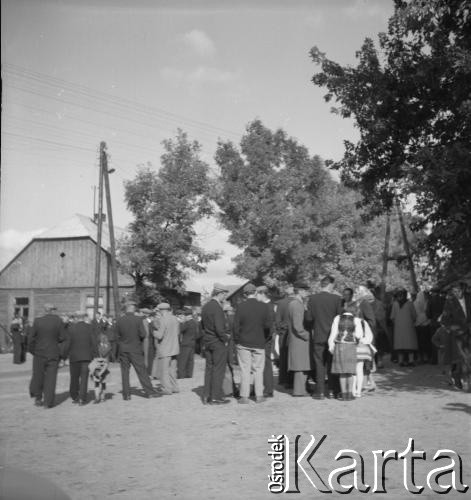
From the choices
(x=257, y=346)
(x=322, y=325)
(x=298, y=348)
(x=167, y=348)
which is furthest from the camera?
(x=167, y=348)

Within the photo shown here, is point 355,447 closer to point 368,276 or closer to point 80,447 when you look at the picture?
point 80,447

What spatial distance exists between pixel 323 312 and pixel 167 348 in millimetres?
3512

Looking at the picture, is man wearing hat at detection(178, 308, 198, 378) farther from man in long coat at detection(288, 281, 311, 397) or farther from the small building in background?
the small building in background

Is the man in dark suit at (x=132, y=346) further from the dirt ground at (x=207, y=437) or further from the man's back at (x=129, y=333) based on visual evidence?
the dirt ground at (x=207, y=437)

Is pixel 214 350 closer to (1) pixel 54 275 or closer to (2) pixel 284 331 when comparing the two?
(2) pixel 284 331

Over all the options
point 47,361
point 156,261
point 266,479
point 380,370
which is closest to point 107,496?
point 266,479

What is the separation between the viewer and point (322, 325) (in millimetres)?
11438

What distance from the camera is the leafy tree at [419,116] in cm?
1062

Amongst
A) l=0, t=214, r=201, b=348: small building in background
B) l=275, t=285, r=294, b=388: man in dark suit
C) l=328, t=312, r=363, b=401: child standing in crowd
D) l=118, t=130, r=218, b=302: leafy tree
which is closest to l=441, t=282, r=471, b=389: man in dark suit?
l=328, t=312, r=363, b=401: child standing in crowd

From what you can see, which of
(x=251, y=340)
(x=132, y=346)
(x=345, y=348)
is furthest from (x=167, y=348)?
(x=345, y=348)

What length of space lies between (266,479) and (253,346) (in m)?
5.43

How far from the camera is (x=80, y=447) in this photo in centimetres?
754

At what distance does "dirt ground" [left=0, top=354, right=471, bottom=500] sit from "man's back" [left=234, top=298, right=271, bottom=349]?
1079mm

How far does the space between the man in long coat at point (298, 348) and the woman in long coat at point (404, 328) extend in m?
5.09
